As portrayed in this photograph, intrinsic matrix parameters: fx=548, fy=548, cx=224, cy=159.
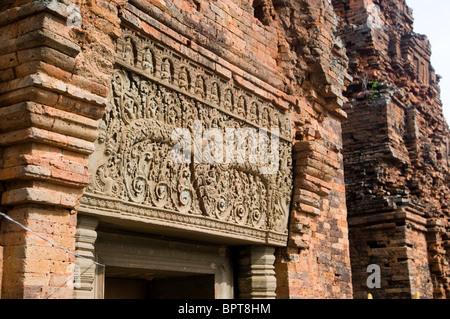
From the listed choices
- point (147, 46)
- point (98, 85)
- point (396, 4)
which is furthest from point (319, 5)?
point (396, 4)

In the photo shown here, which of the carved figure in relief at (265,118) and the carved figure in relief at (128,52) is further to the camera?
the carved figure in relief at (265,118)

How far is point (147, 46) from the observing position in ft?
16.9

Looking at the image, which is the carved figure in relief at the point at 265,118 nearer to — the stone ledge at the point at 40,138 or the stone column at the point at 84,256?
the stone column at the point at 84,256

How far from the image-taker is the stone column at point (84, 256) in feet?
14.3

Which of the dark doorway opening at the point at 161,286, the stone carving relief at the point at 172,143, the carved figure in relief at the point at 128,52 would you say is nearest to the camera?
the stone carving relief at the point at 172,143

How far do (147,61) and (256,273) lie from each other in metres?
3.08

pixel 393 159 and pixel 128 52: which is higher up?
pixel 393 159

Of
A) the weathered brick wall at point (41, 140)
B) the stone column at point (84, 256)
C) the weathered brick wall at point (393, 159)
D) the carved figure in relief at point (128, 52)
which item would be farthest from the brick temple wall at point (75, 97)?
the weathered brick wall at point (393, 159)

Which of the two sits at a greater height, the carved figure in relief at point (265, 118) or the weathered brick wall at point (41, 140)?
the carved figure in relief at point (265, 118)

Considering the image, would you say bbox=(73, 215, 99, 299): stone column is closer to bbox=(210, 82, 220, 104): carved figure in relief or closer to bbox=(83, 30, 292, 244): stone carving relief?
bbox=(83, 30, 292, 244): stone carving relief

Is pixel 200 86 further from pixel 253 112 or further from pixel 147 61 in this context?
pixel 253 112

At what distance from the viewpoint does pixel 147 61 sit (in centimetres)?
514

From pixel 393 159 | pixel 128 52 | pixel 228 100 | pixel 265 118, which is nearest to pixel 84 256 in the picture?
pixel 128 52

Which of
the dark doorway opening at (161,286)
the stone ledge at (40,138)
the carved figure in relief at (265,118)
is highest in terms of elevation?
the carved figure in relief at (265,118)
